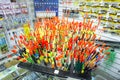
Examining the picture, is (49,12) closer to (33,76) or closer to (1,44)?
(1,44)

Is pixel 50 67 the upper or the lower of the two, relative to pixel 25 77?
upper

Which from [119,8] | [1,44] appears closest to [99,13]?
[119,8]

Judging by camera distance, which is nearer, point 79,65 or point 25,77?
point 79,65

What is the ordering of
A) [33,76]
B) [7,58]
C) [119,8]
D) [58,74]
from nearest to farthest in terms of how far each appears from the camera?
1. [58,74]
2. [33,76]
3. [119,8]
4. [7,58]

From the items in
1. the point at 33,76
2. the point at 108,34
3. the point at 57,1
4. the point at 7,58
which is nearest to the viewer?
the point at 33,76

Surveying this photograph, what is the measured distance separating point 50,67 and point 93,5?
118 cm

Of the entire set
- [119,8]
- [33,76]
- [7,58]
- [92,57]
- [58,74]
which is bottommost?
[7,58]

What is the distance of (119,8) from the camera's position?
5.24ft

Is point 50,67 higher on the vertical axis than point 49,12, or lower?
lower

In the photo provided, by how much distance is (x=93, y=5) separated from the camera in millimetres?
1801

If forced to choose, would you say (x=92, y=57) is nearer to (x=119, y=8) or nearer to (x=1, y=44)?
(x=119, y=8)

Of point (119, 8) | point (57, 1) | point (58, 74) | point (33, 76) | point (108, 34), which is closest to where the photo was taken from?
point (58, 74)

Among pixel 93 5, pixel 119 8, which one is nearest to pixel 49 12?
pixel 93 5

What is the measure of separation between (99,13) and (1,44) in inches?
55.0
